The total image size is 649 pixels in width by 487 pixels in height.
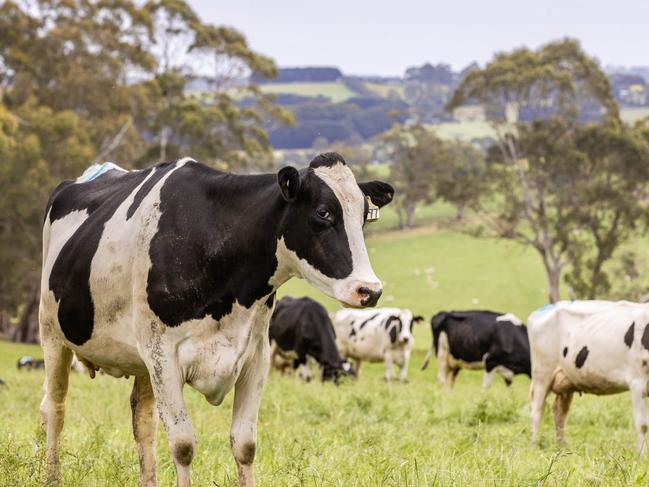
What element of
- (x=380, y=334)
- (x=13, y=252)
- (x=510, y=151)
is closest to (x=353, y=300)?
(x=380, y=334)

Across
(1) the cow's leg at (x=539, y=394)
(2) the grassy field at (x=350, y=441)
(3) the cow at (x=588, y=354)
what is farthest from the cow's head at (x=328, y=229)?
(1) the cow's leg at (x=539, y=394)

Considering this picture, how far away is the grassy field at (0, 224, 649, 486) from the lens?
6023mm

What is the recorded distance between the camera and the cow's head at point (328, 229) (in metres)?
4.54

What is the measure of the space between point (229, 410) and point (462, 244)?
5985 centimetres

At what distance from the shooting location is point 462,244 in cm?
7025

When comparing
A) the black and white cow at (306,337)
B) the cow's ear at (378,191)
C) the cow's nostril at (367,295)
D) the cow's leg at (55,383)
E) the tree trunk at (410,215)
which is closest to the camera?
the cow's nostril at (367,295)

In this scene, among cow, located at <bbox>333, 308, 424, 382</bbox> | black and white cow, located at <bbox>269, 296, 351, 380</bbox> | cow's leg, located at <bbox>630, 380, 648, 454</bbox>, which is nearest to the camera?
cow's leg, located at <bbox>630, 380, 648, 454</bbox>

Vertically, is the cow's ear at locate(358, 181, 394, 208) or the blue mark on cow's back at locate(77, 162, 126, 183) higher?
the cow's ear at locate(358, 181, 394, 208)

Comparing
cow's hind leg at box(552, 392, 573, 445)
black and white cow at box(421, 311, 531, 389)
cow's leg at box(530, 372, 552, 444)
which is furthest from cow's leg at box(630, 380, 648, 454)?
black and white cow at box(421, 311, 531, 389)

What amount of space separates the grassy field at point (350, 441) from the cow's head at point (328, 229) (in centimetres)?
140

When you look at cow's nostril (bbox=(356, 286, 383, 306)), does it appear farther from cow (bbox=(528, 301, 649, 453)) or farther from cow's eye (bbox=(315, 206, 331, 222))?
cow (bbox=(528, 301, 649, 453))

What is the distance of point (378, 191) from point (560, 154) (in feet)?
109

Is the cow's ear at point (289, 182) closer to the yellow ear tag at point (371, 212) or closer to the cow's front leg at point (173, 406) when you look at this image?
the yellow ear tag at point (371, 212)

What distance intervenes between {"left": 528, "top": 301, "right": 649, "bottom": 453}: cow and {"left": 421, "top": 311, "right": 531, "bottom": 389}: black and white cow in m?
9.07
